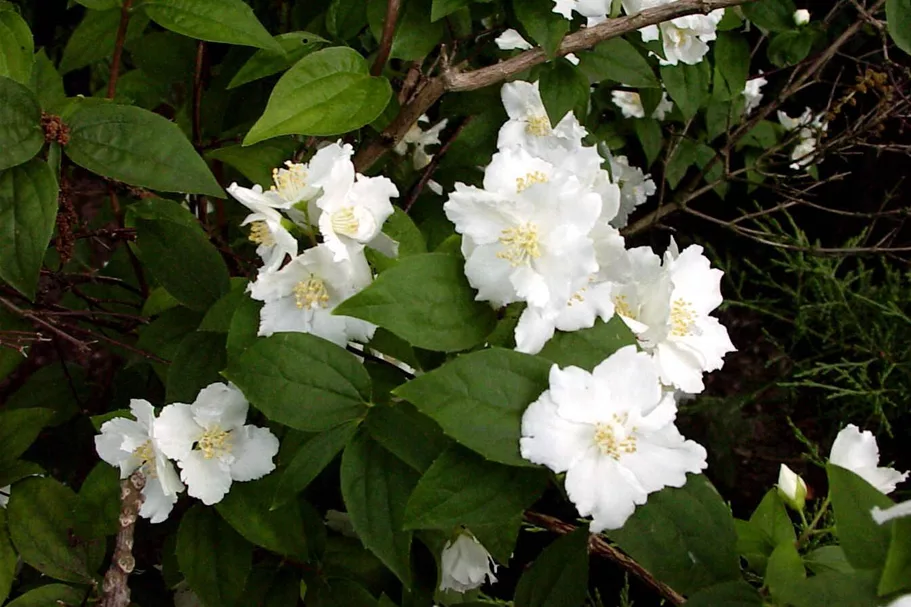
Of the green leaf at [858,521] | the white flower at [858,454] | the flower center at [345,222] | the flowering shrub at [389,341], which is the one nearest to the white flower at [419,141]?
the flowering shrub at [389,341]

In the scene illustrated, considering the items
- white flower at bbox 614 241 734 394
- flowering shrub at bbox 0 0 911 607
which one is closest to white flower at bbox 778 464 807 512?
flowering shrub at bbox 0 0 911 607

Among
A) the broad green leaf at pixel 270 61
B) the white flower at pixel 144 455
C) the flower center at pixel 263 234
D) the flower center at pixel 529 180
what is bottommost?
the white flower at pixel 144 455

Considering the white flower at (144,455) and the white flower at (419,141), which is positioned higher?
the white flower at (419,141)

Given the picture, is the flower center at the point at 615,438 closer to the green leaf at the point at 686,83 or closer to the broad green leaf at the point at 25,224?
the broad green leaf at the point at 25,224

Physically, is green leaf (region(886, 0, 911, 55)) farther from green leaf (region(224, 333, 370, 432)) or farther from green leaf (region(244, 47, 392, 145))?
green leaf (region(224, 333, 370, 432))

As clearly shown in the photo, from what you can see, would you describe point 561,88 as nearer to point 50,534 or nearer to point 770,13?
point 770,13

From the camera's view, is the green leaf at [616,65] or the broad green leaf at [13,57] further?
the green leaf at [616,65]

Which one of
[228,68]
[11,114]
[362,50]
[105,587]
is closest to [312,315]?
[105,587]
